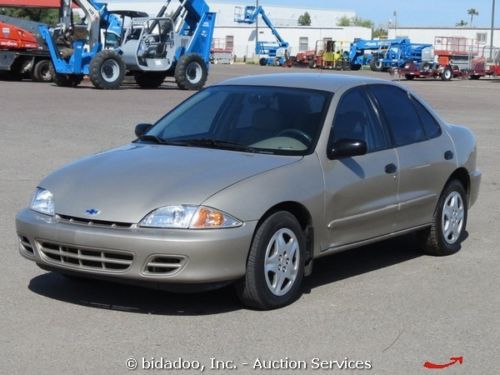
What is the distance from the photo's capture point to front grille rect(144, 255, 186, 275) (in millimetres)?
5547

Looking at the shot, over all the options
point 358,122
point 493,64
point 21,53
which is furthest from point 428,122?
point 493,64

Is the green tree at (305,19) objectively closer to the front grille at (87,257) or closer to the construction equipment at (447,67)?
the construction equipment at (447,67)

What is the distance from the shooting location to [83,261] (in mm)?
5723

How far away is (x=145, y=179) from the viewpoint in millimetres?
5898

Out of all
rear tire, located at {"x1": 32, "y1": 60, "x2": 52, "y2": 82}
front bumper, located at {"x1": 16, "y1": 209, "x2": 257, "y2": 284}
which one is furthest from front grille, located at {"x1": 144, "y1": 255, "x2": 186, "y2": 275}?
rear tire, located at {"x1": 32, "y1": 60, "x2": 52, "y2": 82}

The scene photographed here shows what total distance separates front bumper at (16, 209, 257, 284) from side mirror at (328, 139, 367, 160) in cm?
105

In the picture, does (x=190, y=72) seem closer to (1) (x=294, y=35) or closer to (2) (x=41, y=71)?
(2) (x=41, y=71)

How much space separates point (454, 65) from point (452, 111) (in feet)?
105

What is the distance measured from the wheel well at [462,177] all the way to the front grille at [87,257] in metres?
3.47

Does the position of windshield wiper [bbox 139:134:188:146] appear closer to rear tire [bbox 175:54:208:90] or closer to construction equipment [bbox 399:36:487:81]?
rear tire [bbox 175:54:208:90]

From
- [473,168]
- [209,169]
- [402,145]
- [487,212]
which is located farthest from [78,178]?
[487,212]

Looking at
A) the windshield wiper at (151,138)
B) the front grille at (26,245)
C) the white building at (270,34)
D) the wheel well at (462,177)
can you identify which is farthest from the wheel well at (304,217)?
the white building at (270,34)

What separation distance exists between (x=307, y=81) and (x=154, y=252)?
2.33 meters

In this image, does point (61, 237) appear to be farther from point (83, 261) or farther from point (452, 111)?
point (452, 111)
